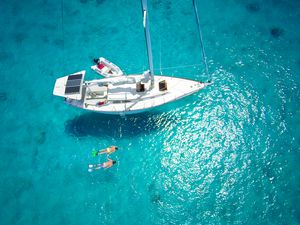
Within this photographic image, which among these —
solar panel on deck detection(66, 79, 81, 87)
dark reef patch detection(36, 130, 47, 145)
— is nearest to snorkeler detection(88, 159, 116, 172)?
dark reef patch detection(36, 130, 47, 145)

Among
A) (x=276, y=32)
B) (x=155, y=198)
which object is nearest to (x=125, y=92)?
(x=155, y=198)

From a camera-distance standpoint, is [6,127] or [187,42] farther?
[187,42]

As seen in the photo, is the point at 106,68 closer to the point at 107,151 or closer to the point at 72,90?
the point at 72,90

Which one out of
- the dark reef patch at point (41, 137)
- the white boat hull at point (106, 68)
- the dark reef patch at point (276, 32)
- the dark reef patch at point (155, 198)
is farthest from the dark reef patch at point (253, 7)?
the dark reef patch at point (41, 137)

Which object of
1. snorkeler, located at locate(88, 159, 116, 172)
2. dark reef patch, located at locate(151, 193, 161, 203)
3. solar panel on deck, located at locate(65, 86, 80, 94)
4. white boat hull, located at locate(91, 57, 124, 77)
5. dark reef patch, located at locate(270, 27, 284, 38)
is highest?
dark reef patch, located at locate(270, 27, 284, 38)

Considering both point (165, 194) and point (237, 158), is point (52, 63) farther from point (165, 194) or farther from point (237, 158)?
point (237, 158)

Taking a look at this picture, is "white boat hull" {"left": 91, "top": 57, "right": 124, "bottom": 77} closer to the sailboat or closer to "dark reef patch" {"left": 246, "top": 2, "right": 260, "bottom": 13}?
the sailboat

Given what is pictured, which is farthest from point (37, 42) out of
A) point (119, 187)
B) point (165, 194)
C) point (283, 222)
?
point (283, 222)
